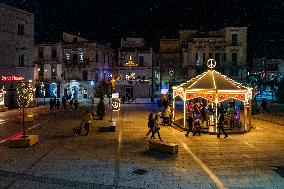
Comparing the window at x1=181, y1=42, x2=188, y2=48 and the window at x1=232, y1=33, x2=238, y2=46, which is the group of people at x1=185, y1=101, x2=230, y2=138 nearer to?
the window at x1=232, y1=33, x2=238, y2=46

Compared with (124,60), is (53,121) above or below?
below

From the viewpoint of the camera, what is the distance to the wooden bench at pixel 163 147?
17422 millimetres

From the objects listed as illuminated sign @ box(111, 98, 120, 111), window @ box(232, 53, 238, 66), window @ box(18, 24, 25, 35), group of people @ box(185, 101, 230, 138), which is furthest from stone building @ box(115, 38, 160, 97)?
illuminated sign @ box(111, 98, 120, 111)

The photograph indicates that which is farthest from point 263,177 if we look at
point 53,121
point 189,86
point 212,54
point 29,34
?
point 212,54

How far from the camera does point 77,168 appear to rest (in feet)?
48.2

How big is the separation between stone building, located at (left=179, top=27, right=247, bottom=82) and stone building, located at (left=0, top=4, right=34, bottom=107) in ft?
96.3

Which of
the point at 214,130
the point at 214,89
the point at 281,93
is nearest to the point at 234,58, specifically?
the point at 281,93

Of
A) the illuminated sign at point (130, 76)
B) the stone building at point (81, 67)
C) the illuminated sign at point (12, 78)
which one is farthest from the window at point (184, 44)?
the illuminated sign at point (12, 78)

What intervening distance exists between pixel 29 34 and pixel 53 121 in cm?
2169

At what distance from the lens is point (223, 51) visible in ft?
216

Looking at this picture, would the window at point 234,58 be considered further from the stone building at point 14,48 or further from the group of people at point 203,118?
the group of people at point 203,118

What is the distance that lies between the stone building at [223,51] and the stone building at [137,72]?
304 inches

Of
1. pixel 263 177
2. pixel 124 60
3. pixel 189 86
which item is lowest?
pixel 263 177

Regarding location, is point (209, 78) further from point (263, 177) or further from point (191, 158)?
point (263, 177)
